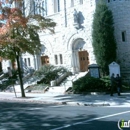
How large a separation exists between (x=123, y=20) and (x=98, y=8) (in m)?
2.82

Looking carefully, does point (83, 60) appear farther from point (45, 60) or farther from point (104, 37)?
point (45, 60)

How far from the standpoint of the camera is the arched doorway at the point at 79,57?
28391mm

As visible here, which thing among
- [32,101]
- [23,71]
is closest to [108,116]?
[32,101]

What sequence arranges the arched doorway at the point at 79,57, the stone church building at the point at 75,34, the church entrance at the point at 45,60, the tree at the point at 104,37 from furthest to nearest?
the church entrance at the point at 45,60 < the arched doorway at the point at 79,57 < the stone church building at the point at 75,34 < the tree at the point at 104,37

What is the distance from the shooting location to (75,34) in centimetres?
2808

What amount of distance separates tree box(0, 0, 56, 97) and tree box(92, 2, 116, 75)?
5446 millimetres

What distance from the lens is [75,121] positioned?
1091 centimetres

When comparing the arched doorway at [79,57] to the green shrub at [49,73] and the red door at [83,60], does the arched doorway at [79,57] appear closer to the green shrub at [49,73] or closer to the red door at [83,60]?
the red door at [83,60]

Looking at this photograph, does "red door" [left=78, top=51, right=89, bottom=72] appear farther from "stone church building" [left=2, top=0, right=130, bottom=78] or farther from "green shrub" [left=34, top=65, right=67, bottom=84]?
"green shrub" [left=34, top=65, right=67, bottom=84]

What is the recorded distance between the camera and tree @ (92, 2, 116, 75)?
24.5 m

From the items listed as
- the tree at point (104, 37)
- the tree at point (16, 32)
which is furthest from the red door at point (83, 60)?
the tree at point (16, 32)

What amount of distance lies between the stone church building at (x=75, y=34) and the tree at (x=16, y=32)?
3.44 metres

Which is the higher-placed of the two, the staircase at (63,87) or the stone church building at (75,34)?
the stone church building at (75,34)

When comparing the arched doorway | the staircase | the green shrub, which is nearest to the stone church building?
the arched doorway
